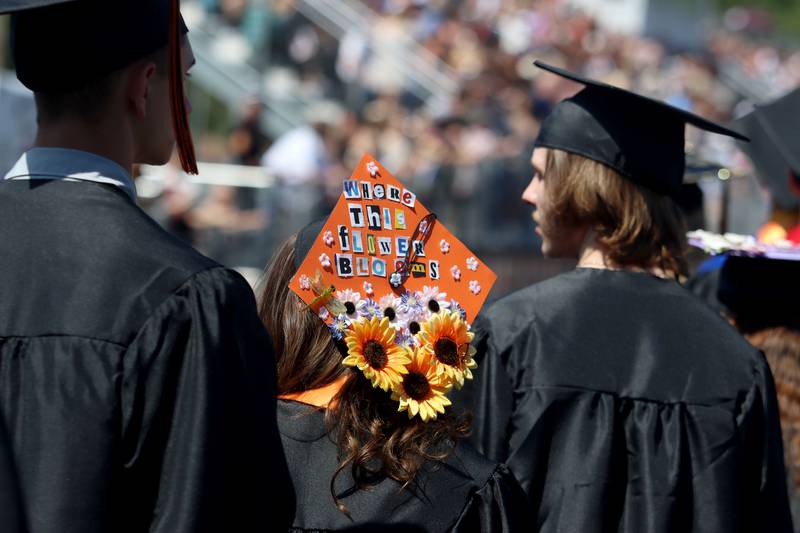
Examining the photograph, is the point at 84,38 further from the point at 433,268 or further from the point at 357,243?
the point at 433,268

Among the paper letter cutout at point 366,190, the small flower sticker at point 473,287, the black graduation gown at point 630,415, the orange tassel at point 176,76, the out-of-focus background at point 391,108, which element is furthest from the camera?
the out-of-focus background at point 391,108

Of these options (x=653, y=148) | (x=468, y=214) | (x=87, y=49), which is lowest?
(x=468, y=214)

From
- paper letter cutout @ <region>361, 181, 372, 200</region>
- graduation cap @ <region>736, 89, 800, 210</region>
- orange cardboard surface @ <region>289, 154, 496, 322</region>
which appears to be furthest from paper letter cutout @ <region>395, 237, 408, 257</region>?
graduation cap @ <region>736, 89, 800, 210</region>

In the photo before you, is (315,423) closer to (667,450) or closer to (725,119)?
(667,450)

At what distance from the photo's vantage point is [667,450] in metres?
3.38

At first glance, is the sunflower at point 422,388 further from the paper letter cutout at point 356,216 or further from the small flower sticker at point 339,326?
the paper letter cutout at point 356,216

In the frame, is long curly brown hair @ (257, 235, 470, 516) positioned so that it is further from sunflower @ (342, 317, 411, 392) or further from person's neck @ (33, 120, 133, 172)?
person's neck @ (33, 120, 133, 172)

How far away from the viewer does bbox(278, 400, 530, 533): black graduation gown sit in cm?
269

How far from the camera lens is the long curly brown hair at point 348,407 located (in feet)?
8.85

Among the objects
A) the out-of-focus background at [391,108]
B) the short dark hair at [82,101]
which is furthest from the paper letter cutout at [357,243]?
the out-of-focus background at [391,108]

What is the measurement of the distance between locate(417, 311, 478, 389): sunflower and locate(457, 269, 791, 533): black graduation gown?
66cm

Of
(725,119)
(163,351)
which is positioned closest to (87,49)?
(163,351)

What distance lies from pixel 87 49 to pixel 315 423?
0.94m

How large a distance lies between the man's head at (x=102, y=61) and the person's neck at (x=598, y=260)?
1574mm
